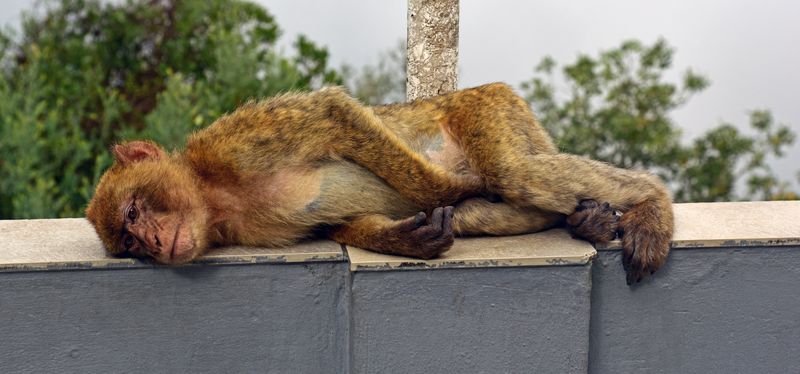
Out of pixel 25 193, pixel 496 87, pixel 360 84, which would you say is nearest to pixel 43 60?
pixel 25 193

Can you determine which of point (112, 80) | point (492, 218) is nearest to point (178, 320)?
point (492, 218)

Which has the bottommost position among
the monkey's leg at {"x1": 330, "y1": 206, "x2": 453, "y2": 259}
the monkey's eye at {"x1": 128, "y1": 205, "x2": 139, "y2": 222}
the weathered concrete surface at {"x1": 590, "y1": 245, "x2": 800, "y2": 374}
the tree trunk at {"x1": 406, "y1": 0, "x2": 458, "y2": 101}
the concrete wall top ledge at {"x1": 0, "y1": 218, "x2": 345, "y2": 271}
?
the weathered concrete surface at {"x1": 590, "y1": 245, "x2": 800, "y2": 374}

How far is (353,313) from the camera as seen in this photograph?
14.4 ft

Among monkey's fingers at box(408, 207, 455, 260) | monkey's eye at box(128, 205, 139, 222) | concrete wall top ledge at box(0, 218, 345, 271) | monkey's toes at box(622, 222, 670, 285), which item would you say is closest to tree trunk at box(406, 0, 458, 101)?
concrete wall top ledge at box(0, 218, 345, 271)

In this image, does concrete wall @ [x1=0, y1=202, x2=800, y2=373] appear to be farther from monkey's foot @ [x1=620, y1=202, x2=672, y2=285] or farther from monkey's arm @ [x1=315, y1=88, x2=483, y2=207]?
monkey's arm @ [x1=315, y1=88, x2=483, y2=207]

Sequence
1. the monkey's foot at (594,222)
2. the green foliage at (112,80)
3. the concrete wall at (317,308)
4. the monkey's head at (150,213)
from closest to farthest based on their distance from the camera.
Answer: the monkey's head at (150,213)
the concrete wall at (317,308)
the monkey's foot at (594,222)
the green foliage at (112,80)

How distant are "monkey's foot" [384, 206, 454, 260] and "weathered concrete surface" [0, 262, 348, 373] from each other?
268mm

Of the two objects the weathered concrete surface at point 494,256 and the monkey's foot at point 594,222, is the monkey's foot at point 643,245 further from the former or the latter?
the weathered concrete surface at point 494,256

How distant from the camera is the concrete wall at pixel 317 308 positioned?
14.5 feet

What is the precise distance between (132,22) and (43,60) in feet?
3.21

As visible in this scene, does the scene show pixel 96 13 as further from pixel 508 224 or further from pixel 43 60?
pixel 508 224

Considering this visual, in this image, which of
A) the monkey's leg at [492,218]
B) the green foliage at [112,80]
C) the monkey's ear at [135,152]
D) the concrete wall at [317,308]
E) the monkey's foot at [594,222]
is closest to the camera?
the concrete wall at [317,308]

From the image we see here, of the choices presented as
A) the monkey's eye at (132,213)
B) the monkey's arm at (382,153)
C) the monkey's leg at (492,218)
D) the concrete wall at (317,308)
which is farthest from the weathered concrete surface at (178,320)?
the monkey's leg at (492,218)

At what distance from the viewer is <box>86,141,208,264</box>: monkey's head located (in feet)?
14.2
